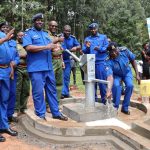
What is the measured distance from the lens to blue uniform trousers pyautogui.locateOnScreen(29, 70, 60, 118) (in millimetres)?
6426

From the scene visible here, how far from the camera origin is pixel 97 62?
8047 mm

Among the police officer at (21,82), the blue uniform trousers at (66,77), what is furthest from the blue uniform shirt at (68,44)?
the police officer at (21,82)

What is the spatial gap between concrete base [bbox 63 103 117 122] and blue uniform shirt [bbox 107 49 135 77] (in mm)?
853

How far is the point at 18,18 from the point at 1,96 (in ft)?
61.1

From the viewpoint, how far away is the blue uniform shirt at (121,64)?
23.9 ft

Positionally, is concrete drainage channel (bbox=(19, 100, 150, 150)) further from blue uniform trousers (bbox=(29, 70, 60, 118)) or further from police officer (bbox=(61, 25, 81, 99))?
police officer (bbox=(61, 25, 81, 99))

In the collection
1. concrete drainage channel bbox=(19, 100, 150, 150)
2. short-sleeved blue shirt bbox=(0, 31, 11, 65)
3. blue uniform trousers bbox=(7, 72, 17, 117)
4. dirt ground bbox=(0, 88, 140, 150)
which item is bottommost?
dirt ground bbox=(0, 88, 140, 150)

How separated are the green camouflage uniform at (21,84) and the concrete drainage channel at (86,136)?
1.12 meters

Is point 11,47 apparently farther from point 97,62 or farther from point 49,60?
point 97,62

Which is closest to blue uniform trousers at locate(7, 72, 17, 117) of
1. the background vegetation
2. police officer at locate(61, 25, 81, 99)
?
police officer at locate(61, 25, 81, 99)

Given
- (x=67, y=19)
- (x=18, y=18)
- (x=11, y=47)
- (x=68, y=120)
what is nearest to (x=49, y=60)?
(x=11, y=47)

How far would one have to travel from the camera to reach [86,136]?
5.86 metres

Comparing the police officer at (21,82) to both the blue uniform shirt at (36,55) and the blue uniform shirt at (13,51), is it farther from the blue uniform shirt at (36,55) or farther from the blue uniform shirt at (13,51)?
the blue uniform shirt at (36,55)

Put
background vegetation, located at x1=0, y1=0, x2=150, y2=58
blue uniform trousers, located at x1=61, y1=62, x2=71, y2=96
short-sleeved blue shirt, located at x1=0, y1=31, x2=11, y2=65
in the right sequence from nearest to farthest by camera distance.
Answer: short-sleeved blue shirt, located at x1=0, y1=31, x2=11, y2=65, blue uniform trousers, located at x1=61, y1=62, x2=71, y2=96, background vegetation, located at x1=0, y1=0, x2=150, y2=58
